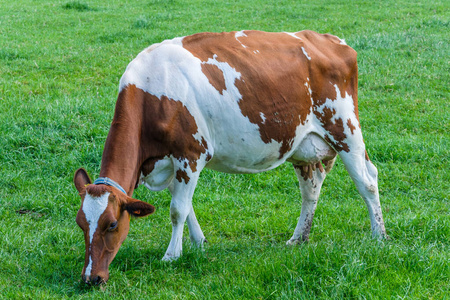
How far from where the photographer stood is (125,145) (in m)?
4.62

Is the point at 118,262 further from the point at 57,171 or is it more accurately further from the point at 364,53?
the point at 364,53

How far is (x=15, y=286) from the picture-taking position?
453cm

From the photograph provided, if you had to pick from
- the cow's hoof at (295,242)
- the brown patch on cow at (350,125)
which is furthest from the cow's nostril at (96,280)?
the brown patch on cow at (350,125)

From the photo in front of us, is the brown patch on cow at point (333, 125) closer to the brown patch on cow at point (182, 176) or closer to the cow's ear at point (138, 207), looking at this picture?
the brown patch on cow at point (182, 176)

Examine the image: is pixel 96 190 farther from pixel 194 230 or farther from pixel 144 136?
pixel 194 230

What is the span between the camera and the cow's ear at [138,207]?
174 inches

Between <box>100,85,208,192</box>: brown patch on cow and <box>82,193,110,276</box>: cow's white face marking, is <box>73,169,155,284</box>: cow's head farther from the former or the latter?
<box>100,85,208,192</box>: brown patch on cow

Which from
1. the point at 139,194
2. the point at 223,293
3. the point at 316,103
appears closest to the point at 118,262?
the point at 223,293

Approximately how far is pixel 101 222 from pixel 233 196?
2.79 m

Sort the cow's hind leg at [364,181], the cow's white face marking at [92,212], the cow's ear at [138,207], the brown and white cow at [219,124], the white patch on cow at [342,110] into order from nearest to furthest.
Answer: the cow's white face marking at [92,212] → the cow's ear at [138,207] → the brown and white cow at [219,124] → the white patch on cow at [342,110] → the cow's hind leg at [364,181]

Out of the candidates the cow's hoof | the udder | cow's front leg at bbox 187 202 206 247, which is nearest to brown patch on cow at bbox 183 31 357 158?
the udder

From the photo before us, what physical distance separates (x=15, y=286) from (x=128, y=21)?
1230 cm

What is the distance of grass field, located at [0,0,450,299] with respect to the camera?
427 cm

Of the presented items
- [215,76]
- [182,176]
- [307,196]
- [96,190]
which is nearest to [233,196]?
[307,196]
